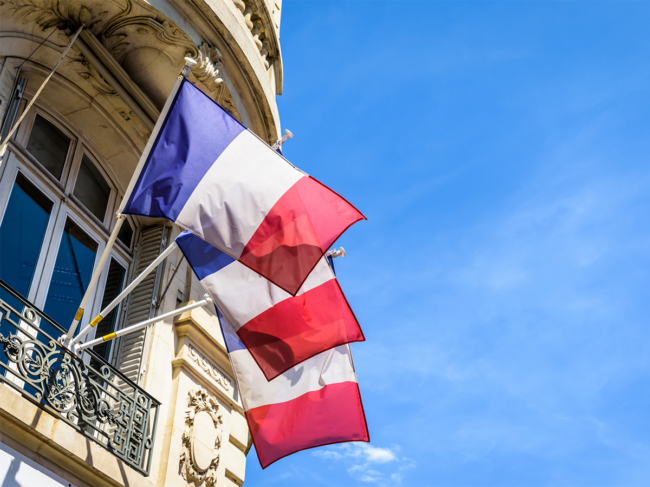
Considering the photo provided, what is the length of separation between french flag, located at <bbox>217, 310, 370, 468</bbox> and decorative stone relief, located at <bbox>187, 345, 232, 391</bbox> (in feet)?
4.60

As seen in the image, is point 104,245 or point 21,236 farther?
point 104,245

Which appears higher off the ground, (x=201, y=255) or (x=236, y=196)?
(x=236, y=196)

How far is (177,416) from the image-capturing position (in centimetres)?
784

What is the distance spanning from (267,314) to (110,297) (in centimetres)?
278

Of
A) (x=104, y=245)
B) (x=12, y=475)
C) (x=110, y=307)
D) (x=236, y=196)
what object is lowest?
(x=12, y=475)

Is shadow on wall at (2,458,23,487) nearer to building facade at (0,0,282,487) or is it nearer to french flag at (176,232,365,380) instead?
building facade at (0,0,282,487)

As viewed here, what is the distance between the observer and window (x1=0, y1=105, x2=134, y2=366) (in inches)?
288

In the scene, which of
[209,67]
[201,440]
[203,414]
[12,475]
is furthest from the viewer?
[209,67]

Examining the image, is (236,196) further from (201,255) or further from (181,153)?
(201,255)

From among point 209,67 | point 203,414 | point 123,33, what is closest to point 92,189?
point 123,33

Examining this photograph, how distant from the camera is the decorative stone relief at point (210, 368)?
864 centimetres

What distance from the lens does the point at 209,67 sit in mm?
8914

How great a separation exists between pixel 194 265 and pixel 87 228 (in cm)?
224

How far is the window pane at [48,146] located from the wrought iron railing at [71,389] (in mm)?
2022
